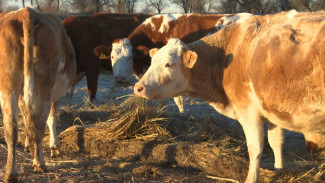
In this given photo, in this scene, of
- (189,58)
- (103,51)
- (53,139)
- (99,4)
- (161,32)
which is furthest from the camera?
(99,4)

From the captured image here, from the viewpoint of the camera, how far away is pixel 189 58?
443cm

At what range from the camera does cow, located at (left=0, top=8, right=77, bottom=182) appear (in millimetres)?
4188

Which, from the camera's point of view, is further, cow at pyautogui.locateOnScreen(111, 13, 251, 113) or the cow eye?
cow at pyautogui.locateOnScreen(111, 13, 251, 113)

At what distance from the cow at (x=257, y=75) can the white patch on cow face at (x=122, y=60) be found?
2705 mm

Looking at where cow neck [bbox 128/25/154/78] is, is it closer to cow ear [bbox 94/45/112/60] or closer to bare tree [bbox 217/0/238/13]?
cow ear [bbox 94/45/112/60]

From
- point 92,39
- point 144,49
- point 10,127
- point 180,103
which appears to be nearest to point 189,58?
point 10,127

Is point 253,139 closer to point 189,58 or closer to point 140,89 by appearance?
point 189,58

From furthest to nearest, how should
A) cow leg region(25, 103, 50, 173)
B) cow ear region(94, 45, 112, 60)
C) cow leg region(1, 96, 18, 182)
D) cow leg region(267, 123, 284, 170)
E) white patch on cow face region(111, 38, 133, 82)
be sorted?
cow ear region(94, 45, 112, 60), white patch on cow face region(111, 38, 133, 82), cow leg region(267, 123, 284, 170), cow leg region(25, 103, 50, 173), cow leg region(1, 96, 18, 182)

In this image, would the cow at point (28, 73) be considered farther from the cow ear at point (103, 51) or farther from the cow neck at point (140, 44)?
the cow neck at point (140, 44)

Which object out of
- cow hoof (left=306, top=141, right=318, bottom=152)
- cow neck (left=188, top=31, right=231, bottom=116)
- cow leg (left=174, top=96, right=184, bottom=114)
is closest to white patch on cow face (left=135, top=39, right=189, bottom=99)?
cow neck (left=188, top=31, right=231, bottom=116)

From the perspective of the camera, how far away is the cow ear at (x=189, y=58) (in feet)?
14.3

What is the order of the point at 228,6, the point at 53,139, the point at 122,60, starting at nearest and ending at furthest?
the point at 53,139 → the point at 122,60 → the point at 228,6

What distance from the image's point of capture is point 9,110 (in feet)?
13.7

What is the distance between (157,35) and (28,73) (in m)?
4.41
